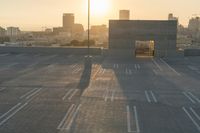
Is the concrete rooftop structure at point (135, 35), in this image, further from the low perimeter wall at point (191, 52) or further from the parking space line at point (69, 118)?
the parking space line at point (69, 118)

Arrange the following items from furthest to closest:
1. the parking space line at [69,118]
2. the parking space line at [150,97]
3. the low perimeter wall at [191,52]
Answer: the low perimeter wall at [191,52] < the parking space line at [150,97] < the parking space line at [69,118]

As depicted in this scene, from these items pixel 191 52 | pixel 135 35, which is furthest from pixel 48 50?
pixel 191 52

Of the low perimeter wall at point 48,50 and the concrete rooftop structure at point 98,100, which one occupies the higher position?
the low perimeter wall at point 48,50

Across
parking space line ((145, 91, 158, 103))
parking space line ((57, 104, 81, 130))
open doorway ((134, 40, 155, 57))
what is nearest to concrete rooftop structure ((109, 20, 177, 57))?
open doorway ((134, 40, 155, 57))

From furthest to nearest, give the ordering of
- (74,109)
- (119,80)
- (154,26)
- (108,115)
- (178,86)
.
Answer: (154,26), (119,80), (178,86), (74,109), (108,115)

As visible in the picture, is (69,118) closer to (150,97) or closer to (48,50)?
(150,97)

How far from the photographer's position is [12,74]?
35.3 meters

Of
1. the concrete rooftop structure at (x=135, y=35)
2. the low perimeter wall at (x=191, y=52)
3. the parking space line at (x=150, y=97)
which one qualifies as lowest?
the parking space line at (x=150, y=97)

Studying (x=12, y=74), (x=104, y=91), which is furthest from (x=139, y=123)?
(x=12, y=74)

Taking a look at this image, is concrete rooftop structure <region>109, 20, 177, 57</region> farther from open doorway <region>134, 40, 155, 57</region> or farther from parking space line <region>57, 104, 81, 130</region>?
parking space line <region>57, 104, 81, 130</region>

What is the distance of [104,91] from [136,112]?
667 cm

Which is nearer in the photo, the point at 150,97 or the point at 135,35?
the point at 150,97

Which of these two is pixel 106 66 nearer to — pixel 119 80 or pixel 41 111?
pixel 119 80

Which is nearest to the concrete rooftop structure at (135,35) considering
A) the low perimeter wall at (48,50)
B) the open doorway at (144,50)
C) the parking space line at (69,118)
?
the open doorway at (144,50)
